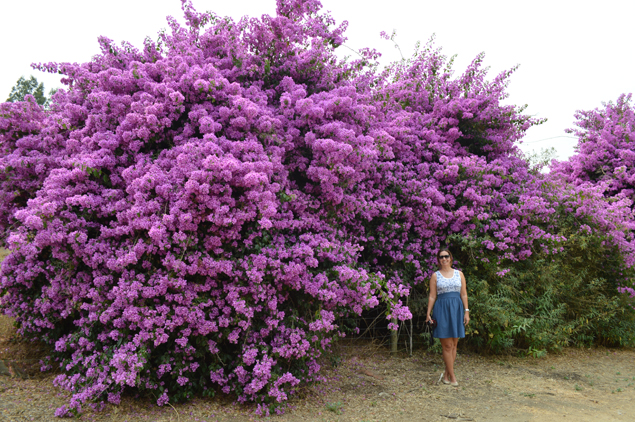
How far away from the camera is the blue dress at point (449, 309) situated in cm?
553

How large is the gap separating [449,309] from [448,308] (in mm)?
17

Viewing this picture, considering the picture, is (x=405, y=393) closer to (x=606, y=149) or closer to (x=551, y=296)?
(x=551, y=296)

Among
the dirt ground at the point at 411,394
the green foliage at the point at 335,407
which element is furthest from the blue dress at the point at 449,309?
the green foliage at the point at 335,407

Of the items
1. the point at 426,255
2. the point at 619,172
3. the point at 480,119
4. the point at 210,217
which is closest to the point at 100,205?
the point at 210,217

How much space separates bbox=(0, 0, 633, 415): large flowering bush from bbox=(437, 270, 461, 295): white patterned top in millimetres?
744

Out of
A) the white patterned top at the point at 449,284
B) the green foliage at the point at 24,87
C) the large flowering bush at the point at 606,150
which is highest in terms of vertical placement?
the green foliage at the point at 24,87

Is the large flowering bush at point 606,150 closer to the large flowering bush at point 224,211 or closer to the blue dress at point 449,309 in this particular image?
the large flowering bush at point 224,211

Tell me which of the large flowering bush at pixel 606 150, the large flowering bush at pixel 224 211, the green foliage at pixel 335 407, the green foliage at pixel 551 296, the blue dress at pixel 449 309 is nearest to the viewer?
the large flowering bush at pixel 224 211

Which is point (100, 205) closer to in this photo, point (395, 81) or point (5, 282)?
point (5, 282)

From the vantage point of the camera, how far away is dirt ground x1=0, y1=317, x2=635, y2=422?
4.49m

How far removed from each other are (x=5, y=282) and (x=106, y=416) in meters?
2.30

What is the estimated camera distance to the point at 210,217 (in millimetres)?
→ 4418

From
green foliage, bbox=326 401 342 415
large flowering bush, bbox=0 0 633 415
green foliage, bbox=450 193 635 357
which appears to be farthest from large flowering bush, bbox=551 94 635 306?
green foliage, bbox=326 401 342 415

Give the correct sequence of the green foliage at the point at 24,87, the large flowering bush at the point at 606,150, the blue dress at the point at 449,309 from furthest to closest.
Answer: the green foliage at the point at 24,87 → the large flowering bush at the point at 606,150 → the blue dress at the point at 449,309
